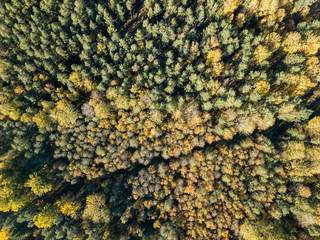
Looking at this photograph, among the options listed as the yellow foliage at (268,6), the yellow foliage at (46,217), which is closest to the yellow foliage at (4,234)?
the yellow foliage at (46,217)

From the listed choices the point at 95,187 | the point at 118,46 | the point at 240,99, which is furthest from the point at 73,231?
the point at 240,99

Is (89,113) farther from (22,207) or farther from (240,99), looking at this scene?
(240,99)

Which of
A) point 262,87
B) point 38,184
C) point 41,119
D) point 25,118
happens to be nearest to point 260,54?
point 262,87

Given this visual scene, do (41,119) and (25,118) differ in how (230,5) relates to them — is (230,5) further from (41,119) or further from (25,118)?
(25,118)

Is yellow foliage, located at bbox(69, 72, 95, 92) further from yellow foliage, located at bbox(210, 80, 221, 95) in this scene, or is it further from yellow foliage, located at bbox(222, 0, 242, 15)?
yellow foliage, located at bbox(222, 0, 242, 15)

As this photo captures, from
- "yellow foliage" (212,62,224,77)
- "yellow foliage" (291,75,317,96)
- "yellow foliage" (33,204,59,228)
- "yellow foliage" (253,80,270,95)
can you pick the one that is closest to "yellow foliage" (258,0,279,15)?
"yellow foliage" (212,62,224,77)
